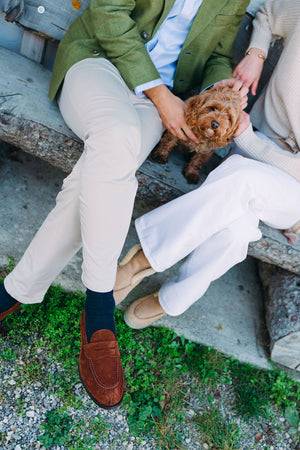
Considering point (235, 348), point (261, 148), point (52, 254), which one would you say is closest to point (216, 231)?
point (261, 148)

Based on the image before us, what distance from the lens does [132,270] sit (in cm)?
249

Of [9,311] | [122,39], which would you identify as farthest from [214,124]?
[9,311]

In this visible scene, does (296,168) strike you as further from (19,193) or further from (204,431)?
(19,193)

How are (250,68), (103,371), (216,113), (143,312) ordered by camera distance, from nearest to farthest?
(103,371) < (216,113) < (143,312) < (250,68)

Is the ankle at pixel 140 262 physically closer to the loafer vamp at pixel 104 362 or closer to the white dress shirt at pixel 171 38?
the loafer vamp at pixel 104 362

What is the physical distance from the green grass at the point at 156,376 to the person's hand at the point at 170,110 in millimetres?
1216

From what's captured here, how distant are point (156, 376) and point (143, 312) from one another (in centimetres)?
41

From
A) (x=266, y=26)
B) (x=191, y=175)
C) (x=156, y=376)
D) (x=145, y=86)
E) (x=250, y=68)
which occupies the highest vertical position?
(x=266, y=26)

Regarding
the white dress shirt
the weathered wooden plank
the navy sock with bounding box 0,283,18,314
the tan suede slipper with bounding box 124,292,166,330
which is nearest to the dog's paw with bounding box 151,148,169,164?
the white dress shirt

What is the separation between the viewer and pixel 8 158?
327cm

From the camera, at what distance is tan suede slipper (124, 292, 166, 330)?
2.62 metres

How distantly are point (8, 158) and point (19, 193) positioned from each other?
1.22 feet

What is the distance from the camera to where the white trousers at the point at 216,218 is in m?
2.26

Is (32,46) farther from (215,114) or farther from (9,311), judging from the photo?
(9,311)
